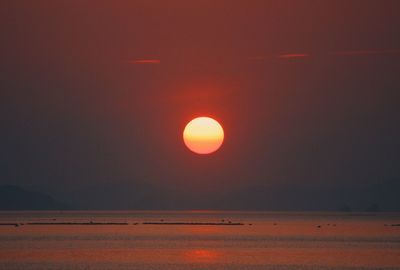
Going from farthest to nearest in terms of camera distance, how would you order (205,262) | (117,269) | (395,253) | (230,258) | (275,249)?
1. (275,249)
2. (395,253)
3. (230,258)
4. (205,262)
5. (117,269)

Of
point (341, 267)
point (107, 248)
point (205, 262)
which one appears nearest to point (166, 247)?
point (107, 248)

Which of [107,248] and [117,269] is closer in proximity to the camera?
[117,269]

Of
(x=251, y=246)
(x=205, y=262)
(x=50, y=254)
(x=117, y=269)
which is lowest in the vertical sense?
(x=117, y=269)

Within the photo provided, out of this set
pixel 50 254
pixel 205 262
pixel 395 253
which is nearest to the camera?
pixel 205 262

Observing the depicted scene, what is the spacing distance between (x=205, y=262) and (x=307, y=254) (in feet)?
67.9

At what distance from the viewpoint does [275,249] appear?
11975 centimetres

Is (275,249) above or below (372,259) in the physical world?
above

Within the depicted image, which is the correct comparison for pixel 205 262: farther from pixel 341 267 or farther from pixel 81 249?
pixel 81 249

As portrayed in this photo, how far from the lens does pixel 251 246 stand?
12562cm

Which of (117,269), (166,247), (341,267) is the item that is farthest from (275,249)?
(117,269)

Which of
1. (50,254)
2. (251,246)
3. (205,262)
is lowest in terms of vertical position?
(205,262)

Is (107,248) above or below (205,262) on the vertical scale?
above

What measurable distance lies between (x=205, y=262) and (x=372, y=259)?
2162cm

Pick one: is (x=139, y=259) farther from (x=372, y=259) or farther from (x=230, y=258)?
(x=372, y=259)
